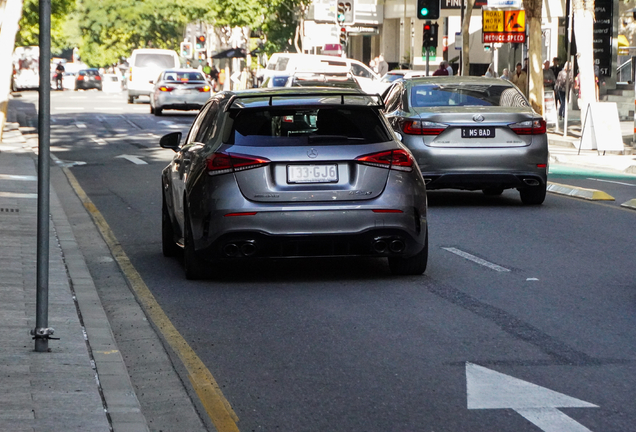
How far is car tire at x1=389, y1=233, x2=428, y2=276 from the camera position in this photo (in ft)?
31.3

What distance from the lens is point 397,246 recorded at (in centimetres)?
927

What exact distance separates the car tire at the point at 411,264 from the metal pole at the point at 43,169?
362cm

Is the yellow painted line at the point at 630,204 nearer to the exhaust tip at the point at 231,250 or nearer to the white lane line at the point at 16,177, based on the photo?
the exhaust tip at the point at 231,250

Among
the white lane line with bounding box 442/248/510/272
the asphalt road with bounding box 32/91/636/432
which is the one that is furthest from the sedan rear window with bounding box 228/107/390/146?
the white lane line with bounding box 442/248/510/272

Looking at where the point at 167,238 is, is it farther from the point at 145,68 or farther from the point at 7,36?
the point at 145,68

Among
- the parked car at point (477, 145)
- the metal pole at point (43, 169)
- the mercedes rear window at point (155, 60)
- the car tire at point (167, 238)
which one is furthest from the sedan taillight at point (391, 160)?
the mercedes rear window at point (155, 60)

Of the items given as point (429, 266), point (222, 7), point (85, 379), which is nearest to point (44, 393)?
point (85, 379)

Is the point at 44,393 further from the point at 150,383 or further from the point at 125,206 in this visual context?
the point at 125,206

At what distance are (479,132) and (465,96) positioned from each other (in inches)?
35.4

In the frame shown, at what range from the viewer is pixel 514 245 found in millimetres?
11414

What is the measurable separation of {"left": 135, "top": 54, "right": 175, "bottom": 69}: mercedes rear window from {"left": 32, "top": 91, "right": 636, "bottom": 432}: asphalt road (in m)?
43.0

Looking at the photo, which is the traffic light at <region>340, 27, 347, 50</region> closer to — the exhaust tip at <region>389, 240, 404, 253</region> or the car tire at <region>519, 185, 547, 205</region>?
the car tire at <region>519, 185, 547, 205</region>

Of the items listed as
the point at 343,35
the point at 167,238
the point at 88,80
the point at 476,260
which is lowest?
the point at 476,260

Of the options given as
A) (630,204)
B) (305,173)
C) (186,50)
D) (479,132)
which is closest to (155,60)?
(186,50)
